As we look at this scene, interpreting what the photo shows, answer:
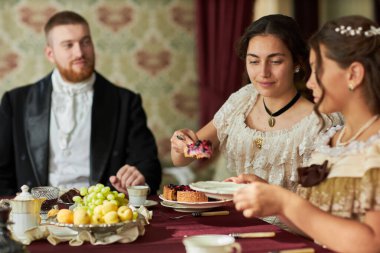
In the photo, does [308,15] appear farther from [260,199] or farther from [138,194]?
[260,199]

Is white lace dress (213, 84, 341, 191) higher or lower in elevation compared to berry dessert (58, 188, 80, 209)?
higher

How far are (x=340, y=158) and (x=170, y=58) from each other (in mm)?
3155

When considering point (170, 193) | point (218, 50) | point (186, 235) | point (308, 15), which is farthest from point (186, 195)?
point (308, 15)

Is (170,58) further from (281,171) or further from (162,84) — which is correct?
(281,171)

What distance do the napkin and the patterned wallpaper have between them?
112 inches

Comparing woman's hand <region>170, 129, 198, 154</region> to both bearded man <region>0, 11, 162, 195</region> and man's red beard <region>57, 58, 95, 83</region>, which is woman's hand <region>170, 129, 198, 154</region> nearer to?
bearded man <region>0, 11, 162, 195</region>

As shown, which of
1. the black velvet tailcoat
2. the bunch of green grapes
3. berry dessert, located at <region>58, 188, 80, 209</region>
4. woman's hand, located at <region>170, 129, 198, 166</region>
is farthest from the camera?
the black velvet tailcoat

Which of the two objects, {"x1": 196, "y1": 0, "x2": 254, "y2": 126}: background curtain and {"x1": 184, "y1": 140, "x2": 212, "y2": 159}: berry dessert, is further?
{"x1": 196, "y1": 0, "x2": 254, "y2": 126}: background curtain

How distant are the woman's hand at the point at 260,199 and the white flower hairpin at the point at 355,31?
0.57 metres

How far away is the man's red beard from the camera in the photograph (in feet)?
13.8

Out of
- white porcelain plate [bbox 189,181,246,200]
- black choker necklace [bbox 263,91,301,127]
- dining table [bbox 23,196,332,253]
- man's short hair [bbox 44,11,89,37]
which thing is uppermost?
man's short hair [bbox 44,11,89,37]

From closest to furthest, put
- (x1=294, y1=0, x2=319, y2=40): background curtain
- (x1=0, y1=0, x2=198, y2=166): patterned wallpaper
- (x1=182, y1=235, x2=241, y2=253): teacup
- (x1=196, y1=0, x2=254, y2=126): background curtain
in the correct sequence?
(x1=182, y1=235, x2=241, y2=253): teacup, (x1=0, y1=0, x2=198, y2=166): patterned wallpaper, (x1=196, y1=0, x2=254, y2=126): background curtain, (x1=294, y1=0, x2=319, y2=40): background curtain

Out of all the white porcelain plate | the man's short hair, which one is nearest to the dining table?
the white porcelain plate

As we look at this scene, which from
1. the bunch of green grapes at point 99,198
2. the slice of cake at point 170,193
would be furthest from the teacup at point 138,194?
the bunch of green grapes at point 99,198
